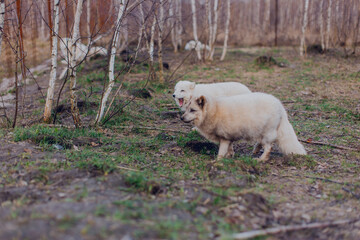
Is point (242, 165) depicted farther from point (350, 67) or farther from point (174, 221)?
point (350, 67)

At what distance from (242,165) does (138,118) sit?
412 centimetres

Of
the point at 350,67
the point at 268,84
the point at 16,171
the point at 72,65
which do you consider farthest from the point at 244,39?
the point at 16,171

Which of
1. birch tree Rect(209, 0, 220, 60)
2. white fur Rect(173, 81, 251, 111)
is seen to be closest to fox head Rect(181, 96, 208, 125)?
white fur Rect(173, 81, 251, 111)

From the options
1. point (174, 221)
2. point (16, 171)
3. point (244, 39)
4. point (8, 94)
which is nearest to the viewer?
point (174, 221)

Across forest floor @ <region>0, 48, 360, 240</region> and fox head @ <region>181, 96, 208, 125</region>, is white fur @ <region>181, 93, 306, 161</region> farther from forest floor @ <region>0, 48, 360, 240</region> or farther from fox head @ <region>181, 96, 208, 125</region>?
forest floor @ <region>0, 48, 360, 240</region>

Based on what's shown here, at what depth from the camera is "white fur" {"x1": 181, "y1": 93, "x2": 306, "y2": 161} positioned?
237 inches

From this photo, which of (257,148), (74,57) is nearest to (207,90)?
(257,148)

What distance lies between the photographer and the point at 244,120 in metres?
6.02

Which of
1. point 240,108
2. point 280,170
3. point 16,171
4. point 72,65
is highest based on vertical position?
point 72,65

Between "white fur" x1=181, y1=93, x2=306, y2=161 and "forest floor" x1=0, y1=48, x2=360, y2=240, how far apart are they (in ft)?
1.23

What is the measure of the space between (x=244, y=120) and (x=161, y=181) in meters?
1.95

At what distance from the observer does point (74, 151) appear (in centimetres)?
614

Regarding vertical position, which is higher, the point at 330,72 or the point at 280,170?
the point at 330,72

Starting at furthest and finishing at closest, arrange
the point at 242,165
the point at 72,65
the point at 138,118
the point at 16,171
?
1. the point at 138,118
2. the point at 72,65
3. the point at 242,165
4. the point at 16,171
